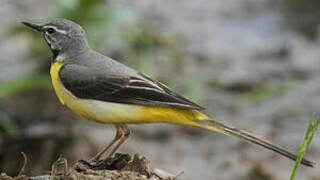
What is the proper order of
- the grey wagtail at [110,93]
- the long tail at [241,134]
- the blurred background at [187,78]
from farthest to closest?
the blurred background at [187,78], the grey wagtail at [110,93], the long tail at [241,134]

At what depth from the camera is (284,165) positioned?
9.74 meters

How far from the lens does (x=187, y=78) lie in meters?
12.0

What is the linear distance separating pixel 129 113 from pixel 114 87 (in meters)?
0.29

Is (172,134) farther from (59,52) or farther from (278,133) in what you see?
(59,52)

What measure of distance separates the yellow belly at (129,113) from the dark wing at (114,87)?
5cm

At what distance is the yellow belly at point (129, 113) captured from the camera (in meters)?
6.43

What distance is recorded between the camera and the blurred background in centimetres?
991

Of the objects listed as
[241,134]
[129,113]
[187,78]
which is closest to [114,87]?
[129,113]

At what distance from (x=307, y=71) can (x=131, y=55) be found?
2632mm

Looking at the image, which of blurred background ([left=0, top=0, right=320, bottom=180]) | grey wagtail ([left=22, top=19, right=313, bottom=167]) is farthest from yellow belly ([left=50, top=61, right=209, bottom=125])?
blurred background ([left=0, top=0, right=320, bottom=180])

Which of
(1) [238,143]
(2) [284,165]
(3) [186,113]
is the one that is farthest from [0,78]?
(3) [186,113]

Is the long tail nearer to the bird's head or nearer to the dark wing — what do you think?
the dark wing

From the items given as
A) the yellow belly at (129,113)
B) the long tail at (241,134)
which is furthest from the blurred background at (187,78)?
the long tail at (241,134)

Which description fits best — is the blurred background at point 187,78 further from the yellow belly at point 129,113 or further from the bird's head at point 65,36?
the yellow belly at point 129,113
